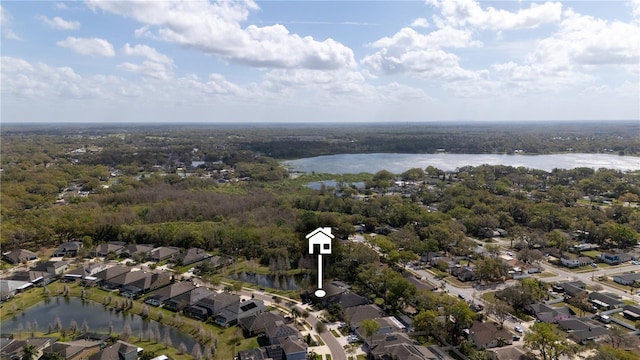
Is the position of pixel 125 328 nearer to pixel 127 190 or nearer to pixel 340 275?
pixel 340 275

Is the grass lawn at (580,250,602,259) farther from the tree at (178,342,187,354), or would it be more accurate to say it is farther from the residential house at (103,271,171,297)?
the residential house at (103,271,171,297)

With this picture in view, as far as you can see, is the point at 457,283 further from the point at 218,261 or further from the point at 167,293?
the point at 167,293

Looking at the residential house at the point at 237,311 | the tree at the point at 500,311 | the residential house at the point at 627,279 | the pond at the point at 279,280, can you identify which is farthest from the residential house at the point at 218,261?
the residential house at the point at 627,279

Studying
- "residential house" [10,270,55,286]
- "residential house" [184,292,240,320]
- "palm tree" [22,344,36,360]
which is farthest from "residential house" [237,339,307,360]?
"residential house" [10,270,55,286]

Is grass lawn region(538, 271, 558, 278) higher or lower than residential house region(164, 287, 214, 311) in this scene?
lower

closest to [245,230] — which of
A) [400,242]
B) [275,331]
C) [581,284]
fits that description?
[400,242]

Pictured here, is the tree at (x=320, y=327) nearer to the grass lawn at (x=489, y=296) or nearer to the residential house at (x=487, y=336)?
the residential house at (x=487, y=336)
